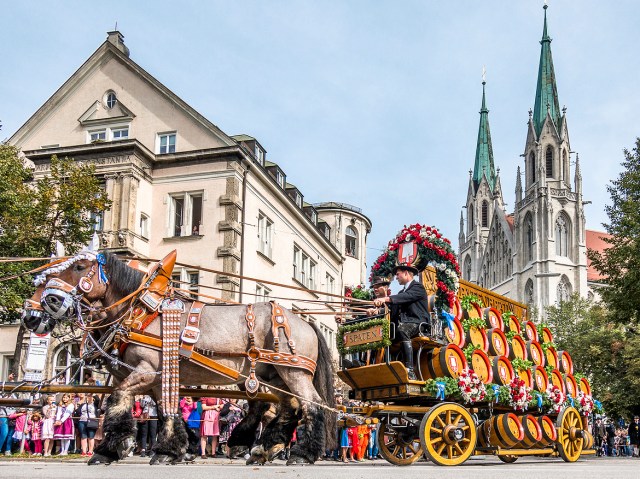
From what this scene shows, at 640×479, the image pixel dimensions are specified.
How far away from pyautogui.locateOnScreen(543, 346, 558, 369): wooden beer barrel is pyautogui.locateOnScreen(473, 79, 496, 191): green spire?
117 meters

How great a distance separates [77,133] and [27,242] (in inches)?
469

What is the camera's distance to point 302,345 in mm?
10578

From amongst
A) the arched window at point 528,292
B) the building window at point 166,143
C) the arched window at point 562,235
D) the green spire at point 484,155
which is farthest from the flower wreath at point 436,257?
the green spire at point 484,155

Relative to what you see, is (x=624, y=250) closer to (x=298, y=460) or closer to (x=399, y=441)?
(x=399, y=441)

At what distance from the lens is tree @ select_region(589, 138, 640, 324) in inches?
1056

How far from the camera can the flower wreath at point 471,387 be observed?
11.5m

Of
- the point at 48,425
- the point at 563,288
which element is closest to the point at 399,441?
the point at 48,425

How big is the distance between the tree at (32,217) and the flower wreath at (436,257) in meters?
14.6

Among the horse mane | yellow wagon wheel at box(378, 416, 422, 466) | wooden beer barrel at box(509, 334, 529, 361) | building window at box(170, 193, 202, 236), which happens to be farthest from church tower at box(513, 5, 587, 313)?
the horse mane

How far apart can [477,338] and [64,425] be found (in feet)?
35.6

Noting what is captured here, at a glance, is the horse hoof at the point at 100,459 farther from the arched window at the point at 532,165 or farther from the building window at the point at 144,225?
the arched window at the point at 532,165

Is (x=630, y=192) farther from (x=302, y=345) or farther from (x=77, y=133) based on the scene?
(x=77, y=133)

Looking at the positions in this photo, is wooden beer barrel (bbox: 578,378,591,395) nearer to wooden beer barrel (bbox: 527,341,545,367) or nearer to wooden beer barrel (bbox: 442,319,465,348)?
wooden beer barrel (bbox: 527,341,545,367)

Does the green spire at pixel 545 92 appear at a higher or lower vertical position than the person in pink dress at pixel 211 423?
higher
